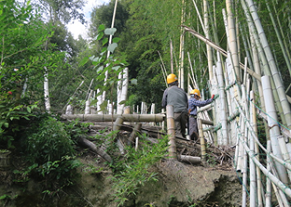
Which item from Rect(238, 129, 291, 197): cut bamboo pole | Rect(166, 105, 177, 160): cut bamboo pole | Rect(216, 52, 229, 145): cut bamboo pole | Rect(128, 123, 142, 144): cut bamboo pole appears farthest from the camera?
Rect(216, 52, 229, 145): cut bamboo pole

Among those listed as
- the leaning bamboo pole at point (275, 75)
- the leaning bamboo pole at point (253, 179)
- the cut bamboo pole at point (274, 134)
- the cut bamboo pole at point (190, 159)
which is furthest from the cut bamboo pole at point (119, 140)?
the leaning bamboo pole at point (275, 75)

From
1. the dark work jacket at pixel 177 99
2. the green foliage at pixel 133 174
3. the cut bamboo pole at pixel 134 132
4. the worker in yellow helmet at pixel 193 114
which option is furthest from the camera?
the worker in yellow helmet at pixel 193 114

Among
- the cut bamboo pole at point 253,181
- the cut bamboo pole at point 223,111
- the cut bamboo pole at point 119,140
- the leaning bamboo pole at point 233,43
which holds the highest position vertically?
the leaning bamboo pole at point 233,43

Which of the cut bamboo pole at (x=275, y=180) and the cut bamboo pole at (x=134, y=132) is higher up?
the cut bamboo pole at (x=134, y=132)

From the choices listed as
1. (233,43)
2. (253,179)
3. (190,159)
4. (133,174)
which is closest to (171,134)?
(190,159)

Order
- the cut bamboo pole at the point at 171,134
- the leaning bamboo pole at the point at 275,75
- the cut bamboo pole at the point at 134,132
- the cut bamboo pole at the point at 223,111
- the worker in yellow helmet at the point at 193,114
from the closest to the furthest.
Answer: the leaning bamboo pole at the point at 275,75, the cut bamboo pole at the point at 171,134, the cut bamboo pole at the point at 134,132, the cut bamboo pole at the point at 223,111, the worker in yellow helmet at the point at 193,114

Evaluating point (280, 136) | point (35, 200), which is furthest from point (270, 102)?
point (35, 200)

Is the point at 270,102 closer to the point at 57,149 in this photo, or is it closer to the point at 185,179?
the point at 185,179

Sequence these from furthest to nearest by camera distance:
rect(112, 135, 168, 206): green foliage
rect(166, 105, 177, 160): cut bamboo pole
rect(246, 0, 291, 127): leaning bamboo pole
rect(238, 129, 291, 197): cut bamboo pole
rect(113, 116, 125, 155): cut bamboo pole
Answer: rect(166, 105, 177, 160): cut bamboo pole < rect(113, 116, 125, 155): cut bamboo pole < rect(246, 0, 291, 127): leaning bamboo pole < rect(112, 135, 168, 206): green foliage < rect(238, 129, 291, 197): cut bamboo pole

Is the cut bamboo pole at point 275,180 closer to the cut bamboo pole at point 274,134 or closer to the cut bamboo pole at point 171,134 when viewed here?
the cut bamboo pole at point 274,134

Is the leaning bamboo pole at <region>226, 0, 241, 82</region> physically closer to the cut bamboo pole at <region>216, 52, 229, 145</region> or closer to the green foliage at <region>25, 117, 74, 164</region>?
the cut bamboo pole at <region>216, 52, 229, 145</region>

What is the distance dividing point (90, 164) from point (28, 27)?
1479mm

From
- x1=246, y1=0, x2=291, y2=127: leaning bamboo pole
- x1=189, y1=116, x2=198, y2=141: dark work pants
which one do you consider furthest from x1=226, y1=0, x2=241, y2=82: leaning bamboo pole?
x1=189, y1=116, x2=198, y2=141: dark work pants

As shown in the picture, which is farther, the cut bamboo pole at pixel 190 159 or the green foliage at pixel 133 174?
the cut bamboo pole at pixel 190 159
